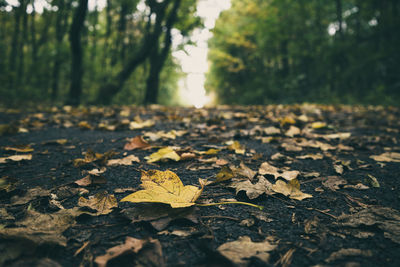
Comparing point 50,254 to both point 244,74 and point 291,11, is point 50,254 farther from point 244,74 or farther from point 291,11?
point 244,74

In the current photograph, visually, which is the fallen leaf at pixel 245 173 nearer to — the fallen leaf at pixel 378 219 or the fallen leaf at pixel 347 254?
the fallen leaf at pixel 378 219

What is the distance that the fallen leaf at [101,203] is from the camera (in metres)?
0.91

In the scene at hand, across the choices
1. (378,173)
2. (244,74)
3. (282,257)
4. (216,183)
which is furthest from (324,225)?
(244,74)

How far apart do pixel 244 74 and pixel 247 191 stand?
15854mm

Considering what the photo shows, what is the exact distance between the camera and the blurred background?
26.7 feet

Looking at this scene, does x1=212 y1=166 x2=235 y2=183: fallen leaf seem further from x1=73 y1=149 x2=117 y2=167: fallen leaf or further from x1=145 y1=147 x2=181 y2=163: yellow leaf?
x1=73 y1=149 x2=117 y2=167: fallen leaf

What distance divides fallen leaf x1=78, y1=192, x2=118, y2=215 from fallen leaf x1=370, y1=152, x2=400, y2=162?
1.71 m

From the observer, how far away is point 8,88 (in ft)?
36.9

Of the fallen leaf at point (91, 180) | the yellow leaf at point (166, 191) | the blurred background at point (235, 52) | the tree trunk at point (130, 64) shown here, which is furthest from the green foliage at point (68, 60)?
the yellow leaf at point (166, 191)

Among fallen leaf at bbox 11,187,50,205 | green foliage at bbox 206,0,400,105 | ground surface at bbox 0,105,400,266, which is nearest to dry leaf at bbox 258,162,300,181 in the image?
ground surface at bbox 0,105,400,266

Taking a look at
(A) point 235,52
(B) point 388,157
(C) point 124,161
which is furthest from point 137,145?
(A) point 235,52

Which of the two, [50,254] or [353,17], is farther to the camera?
[353,17]

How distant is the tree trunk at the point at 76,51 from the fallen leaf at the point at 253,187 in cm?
709

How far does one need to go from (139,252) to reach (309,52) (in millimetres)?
12672
